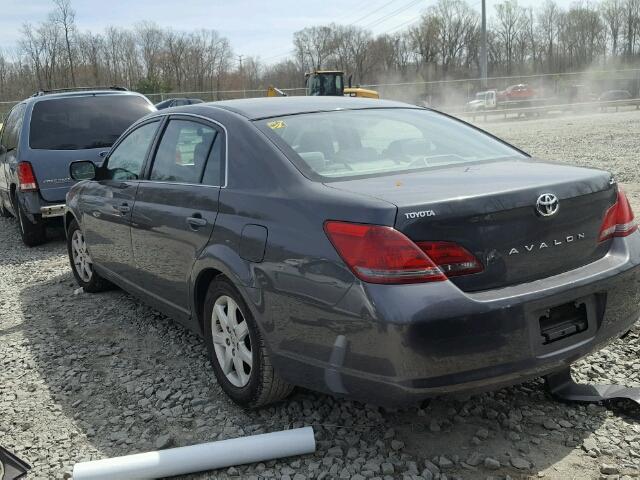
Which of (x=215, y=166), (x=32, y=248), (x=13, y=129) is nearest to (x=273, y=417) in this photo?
(x=215, y=166)

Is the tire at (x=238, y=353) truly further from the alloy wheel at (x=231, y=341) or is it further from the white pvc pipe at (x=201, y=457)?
the white pvc pipe at (x=201, y=457)

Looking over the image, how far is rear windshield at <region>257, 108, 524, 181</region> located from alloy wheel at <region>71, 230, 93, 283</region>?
308cm

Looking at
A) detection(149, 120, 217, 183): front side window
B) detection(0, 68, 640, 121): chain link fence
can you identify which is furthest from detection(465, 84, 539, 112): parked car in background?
detection(149, 120, 217, 183): front side window

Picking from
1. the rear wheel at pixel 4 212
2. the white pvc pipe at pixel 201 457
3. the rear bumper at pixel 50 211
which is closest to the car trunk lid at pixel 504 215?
the white pvc pipe at pixel 201 457

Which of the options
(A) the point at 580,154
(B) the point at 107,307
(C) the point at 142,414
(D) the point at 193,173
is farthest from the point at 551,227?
(A) the point at 580,154

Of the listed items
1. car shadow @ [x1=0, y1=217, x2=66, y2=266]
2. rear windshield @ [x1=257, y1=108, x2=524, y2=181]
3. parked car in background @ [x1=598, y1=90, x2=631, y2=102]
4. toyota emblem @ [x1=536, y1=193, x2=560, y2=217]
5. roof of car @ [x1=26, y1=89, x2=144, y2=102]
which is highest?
parked car in background @ [x1=598, y1=90, x2=631, y2=102]

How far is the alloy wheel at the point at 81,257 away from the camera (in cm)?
588

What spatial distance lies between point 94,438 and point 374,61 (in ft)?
300

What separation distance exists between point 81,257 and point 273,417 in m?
3.36

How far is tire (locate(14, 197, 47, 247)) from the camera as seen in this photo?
26.4 feet

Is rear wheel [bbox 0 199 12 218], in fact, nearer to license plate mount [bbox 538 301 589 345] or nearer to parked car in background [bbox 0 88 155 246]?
parked car in background [bbox 0 88 155 246]

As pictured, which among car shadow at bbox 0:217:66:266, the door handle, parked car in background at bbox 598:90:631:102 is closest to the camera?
the door handle

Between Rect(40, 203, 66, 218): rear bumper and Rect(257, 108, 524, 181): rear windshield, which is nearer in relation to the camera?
Rect(257, 108, 524, 181): rear windshield

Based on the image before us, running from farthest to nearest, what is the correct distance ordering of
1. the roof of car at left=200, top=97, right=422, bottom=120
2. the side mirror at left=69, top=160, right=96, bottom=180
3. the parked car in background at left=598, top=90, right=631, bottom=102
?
1. the parked car in background at left=598, top=90, right=631, bottom=102
2. the side mirror at left=69, top=160, right=96, bottom=180
3. the roof of car at left=200, top=97, right=422, bottom=120
